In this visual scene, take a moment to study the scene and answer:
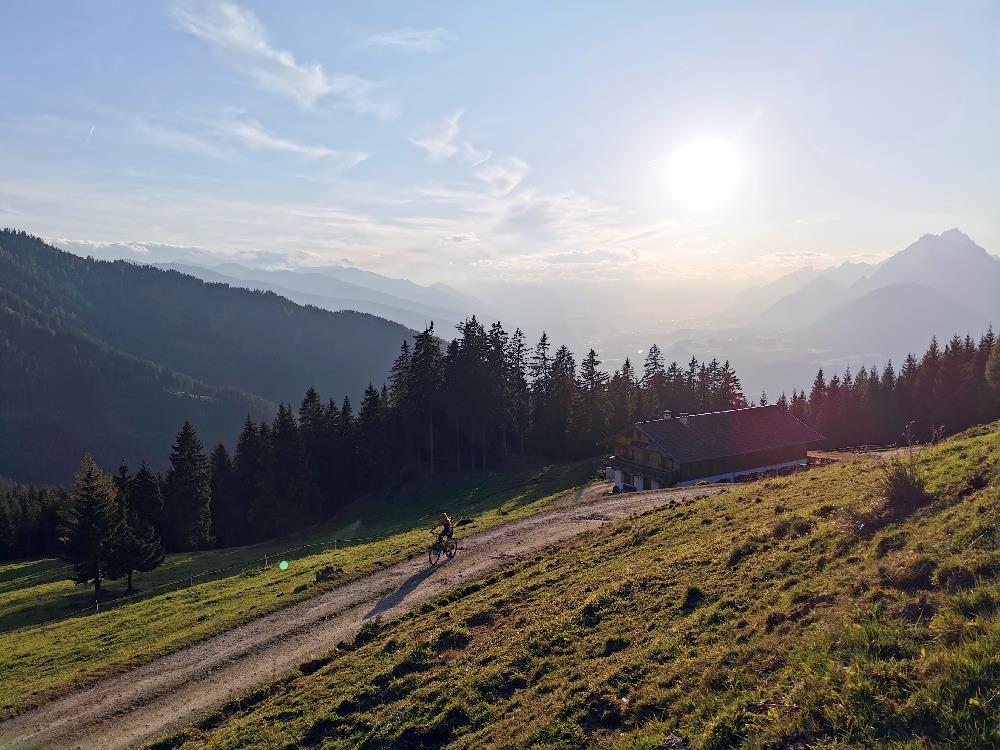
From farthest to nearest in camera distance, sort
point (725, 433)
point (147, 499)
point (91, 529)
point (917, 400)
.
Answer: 1. point (917, 400)
2. point (147, 499)
3. point (725, 433)
4. point (91, 529)

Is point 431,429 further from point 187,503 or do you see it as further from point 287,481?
point 187,503

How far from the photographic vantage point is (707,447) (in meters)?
52.9

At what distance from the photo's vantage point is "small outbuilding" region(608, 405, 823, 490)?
5175cm

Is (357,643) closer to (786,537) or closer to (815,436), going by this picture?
(786,537)

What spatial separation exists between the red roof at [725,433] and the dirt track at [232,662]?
22388 mm

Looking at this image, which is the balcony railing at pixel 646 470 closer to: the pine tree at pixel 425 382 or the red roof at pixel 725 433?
the red roof at pixel 725 433

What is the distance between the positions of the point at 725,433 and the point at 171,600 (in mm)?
48031

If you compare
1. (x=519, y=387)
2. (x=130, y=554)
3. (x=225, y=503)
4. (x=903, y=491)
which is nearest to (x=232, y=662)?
(x=903, y=491)

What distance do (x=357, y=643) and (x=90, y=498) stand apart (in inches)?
1401

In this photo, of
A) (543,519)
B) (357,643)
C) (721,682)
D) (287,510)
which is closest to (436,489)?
(287,510)

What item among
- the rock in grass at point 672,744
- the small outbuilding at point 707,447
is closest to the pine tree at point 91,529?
the small outbuilding at point 707,447

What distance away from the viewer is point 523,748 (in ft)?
35.0

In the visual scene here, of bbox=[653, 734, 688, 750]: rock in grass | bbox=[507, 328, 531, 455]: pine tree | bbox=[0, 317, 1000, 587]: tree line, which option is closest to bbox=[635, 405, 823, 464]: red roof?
bbox=[0, 317, 1000, 587]: tree line

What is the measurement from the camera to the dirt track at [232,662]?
727 inches
